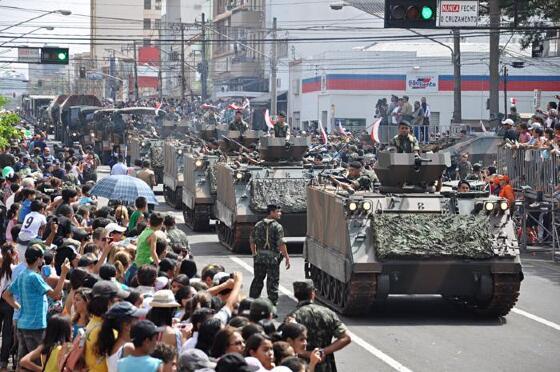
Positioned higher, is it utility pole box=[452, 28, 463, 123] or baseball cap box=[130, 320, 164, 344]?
utility pole box=[452, 28, 463, 123]

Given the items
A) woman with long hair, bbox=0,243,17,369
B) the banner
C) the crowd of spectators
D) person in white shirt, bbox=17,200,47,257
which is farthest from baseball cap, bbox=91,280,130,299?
the banner

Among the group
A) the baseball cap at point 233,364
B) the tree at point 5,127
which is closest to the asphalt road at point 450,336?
the baseball cap at point 233,364

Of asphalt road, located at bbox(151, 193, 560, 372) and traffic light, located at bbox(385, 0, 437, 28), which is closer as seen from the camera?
asphalt road, located at bbox(151, 193, 560, 372)

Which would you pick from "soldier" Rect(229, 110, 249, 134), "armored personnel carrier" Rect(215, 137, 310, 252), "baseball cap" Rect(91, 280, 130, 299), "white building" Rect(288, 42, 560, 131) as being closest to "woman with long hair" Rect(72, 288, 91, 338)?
"baseball cap" Rect(91, 280, 130, 299)

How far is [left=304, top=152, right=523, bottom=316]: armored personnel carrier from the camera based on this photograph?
60.7ft

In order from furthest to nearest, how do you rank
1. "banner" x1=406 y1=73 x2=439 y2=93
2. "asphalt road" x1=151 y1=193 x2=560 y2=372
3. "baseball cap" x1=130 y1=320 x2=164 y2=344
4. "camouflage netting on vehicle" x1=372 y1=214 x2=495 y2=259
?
"banner" x1=406 y1=73 x2=439 y2=93, "camouflage netting on vehicle" x1=372 y1=214 x2=495 y2=259, "asphalt road" x1=151 y1=193 x2=560 y2=372, "baseball cap" x1=130 y1=320 x2=164 y2=344

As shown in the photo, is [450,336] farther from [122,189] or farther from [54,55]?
[54,55]

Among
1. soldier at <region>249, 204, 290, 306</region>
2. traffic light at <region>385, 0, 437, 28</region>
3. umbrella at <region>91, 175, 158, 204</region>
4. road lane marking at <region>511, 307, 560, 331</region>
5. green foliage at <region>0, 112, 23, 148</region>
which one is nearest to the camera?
road lane marking at <region>511, 307, 560, 331</region>

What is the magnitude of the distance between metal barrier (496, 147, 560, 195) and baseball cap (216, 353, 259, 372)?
1995 cm

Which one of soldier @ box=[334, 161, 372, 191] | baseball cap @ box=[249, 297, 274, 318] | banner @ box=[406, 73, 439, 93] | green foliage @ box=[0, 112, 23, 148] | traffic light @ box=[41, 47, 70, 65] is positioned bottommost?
baseball cap @ box=[249, 297, 274, 318]

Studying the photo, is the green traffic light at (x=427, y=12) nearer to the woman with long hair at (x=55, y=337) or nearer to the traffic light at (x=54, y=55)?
the woman with long hair at (x=55, y=337)

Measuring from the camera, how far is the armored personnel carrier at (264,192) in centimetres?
2642

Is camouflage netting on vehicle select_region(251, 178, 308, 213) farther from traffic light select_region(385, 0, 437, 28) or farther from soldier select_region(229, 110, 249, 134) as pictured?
soldier select_region(229, 110, 249, 134)

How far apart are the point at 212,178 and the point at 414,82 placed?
34.4 m
